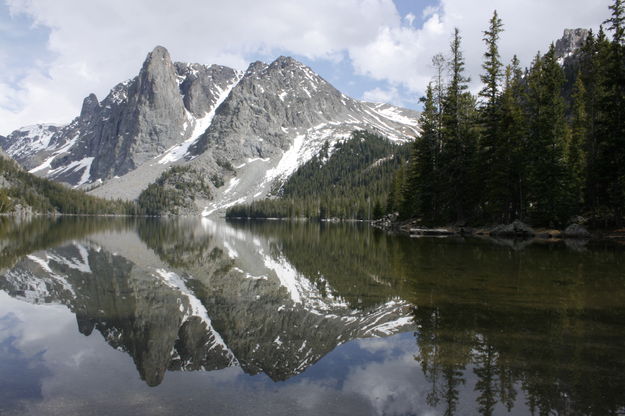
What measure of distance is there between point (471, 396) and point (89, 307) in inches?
434

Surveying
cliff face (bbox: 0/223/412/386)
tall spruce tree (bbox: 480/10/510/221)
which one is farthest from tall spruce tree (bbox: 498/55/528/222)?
cliff face (bbox: 0/223/412/386)

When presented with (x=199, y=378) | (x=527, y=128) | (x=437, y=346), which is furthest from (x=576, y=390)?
(x=527, y=128)

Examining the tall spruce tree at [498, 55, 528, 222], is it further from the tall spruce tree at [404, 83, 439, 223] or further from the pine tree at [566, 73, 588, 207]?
the tall spruce tree at [404, 83, 439, 223]

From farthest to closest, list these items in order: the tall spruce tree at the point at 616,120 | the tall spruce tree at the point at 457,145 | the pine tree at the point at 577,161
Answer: the tall spruce tree at the point at 457,145
the pine tree at the point at 577,161
the tall spruce tree at the point at 616,120

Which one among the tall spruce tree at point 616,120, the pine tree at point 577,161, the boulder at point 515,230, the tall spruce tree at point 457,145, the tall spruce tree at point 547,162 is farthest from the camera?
the tall spruce tree at point 457,145

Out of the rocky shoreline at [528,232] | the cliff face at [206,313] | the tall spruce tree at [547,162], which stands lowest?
the cliff face at [206,313]

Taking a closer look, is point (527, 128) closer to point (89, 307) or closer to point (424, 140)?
point (424, 140)

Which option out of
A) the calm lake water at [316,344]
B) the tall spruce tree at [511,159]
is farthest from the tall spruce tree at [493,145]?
the calm lake water at [316,344]

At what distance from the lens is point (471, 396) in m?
6.57

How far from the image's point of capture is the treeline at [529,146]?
3750 cm

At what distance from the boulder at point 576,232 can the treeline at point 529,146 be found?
5.90 feet

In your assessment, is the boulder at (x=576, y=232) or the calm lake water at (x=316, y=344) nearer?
the calm lake water at (x=316, y=344)

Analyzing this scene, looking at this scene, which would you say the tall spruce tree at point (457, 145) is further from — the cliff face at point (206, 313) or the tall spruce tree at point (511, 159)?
the cliff face at point (206, 313)

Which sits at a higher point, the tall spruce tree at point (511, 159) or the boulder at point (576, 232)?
the tall spruce tree at point (511, 159)
